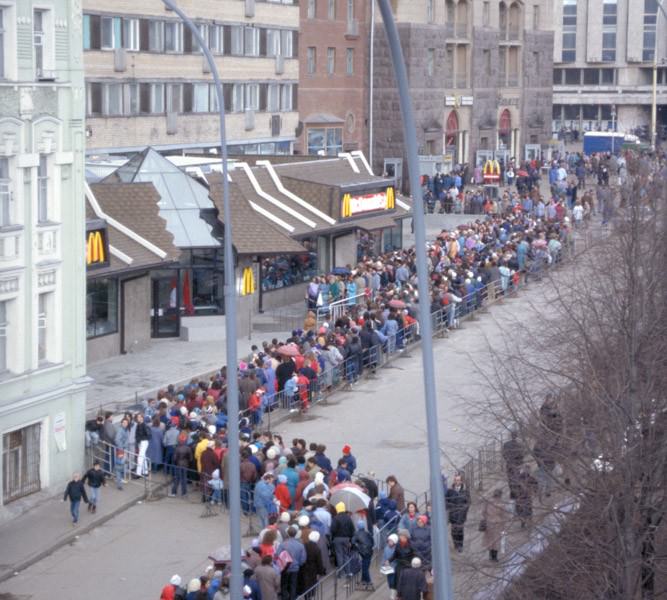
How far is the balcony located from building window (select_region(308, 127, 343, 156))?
4.33 metres

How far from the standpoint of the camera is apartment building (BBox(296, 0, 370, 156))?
7181 centimetres

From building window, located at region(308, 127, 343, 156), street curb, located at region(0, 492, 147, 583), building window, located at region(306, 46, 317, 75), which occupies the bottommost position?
street curb, located at region(0, 492, 147, 583)

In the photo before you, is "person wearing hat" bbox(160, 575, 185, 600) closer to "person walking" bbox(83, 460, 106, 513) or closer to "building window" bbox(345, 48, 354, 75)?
"person walking" bbox(83, 460, 106, 513)

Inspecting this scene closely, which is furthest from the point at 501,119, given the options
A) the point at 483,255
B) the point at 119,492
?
the point at 119,492

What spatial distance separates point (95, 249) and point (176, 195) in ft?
24.5

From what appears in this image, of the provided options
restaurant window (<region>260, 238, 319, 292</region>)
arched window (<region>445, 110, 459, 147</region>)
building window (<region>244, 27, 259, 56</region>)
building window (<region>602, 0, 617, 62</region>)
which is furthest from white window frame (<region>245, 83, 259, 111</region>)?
building window (<region>602, 0, 617, 62</region>)

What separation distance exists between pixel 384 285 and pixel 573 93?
3109 inches

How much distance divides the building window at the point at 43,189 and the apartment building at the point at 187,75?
25.4m

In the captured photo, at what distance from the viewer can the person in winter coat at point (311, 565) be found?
21.6 metres

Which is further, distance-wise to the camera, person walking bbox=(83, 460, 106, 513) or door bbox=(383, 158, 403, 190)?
A: door bbox=(383, 158, 403, 190)

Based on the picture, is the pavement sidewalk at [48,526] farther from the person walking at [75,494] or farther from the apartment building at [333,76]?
the apartment building at [333,76]

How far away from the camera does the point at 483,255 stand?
47781 mm

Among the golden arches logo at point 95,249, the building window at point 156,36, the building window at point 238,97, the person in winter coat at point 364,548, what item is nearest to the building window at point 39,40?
the golden arches logo at point 95,249

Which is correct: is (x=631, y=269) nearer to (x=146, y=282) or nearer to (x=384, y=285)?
(x=146, y=282)
